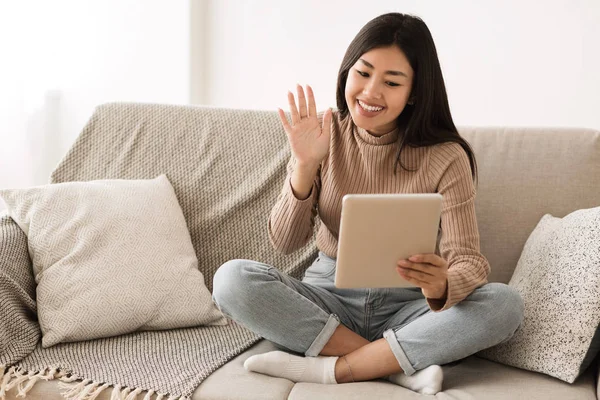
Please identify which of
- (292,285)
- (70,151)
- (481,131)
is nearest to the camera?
(292,285)

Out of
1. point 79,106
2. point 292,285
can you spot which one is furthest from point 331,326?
point 79,106

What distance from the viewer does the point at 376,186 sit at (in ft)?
6.00

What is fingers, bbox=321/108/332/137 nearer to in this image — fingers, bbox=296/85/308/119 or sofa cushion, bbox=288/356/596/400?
fingers, bbox=296/85/308/119

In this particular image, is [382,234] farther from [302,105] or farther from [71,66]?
[71,66]

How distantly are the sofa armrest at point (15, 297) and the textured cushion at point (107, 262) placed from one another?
0.02 meters

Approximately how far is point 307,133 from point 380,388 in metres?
0.57

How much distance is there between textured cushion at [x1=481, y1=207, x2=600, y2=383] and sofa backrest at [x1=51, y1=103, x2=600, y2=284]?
18 centimetres

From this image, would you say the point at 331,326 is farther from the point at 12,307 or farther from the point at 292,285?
the point at 12,307

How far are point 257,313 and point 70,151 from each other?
85 cm

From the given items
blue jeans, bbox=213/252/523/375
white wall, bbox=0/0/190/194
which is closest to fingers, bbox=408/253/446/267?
blue jeans, bbox=213/252/523/375

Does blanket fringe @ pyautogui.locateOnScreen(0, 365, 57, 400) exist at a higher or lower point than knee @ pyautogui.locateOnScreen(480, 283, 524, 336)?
lower

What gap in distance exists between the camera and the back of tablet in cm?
142

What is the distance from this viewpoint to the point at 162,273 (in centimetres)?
191

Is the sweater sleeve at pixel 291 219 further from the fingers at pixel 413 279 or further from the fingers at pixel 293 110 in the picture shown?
the fingers at pixel 413 279
